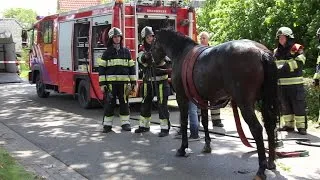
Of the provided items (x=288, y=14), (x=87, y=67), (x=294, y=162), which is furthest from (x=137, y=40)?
(x=294, y=162)

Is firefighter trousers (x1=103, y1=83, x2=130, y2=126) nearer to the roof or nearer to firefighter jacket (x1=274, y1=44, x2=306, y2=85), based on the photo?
firefighter jacket (x1=274, y1=44, x2=306, y2=85)

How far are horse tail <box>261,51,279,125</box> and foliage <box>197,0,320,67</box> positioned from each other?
24.8 ft

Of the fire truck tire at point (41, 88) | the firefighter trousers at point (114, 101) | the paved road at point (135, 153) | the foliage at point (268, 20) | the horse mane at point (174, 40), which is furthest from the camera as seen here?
the fire truck tire at point (41, 88)

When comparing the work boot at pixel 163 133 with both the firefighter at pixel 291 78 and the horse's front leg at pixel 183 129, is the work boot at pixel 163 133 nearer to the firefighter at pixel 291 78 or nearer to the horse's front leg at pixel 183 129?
the horse's front leg at pixel 183 129

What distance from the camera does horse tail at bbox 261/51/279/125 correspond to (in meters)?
5.72

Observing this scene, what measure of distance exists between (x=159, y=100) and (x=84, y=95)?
15.8ft

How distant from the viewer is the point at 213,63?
6109mm

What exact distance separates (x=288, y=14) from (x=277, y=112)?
8883 mm

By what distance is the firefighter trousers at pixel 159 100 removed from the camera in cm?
891

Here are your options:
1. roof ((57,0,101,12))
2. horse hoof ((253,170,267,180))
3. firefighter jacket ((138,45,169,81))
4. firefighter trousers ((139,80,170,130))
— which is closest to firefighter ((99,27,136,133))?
firefighter trousers ((139,80,170,130))

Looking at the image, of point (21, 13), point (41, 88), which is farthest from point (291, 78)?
point (21, 13)

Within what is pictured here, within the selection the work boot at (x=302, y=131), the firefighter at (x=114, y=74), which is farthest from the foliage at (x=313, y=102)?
the firefighter at (x=114, y=74)

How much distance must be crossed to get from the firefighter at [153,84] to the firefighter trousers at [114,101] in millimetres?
509

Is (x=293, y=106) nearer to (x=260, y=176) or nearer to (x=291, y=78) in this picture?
(x=291, y=78)
